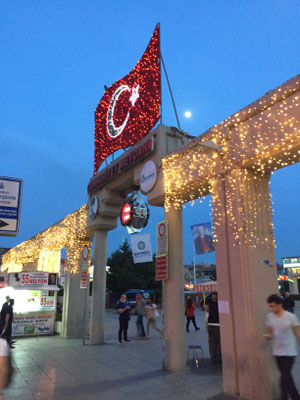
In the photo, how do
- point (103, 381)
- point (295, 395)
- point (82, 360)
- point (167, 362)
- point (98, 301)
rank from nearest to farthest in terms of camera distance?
1. point (295, 395)
2. point (103, 381)
3. point (167, 362)
4. point (82, 360)
5. point (98, 301)

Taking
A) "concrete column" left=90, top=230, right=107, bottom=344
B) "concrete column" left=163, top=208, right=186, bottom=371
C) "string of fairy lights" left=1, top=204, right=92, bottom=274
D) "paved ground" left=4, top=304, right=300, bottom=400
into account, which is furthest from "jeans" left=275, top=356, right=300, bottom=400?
"string of fairy lights" left=1, top=204, right=92, bottom=274

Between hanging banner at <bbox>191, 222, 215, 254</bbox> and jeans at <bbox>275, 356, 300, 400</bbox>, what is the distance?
24.2 feet

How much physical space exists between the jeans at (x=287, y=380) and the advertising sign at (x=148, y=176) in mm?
5099

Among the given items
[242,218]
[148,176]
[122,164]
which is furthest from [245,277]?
[122,164]

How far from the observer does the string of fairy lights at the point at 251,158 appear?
5.19 metres

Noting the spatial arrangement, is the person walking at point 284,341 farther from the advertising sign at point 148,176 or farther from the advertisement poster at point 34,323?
the advertisement poster at point 34,323

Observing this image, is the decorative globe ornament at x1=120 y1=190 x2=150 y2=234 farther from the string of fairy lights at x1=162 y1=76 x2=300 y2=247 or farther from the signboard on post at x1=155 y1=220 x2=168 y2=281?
the string of fairy lights at x1=162 y1=76 x2=300 y2=247

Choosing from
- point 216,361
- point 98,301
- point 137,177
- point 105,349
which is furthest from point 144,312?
point 137,177

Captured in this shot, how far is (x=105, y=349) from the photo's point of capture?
9.77m

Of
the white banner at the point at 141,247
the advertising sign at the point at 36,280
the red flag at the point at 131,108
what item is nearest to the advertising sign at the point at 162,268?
the red flag at the point at 131,108

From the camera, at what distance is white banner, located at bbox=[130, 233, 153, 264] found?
1270cm

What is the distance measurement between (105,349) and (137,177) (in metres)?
5.37

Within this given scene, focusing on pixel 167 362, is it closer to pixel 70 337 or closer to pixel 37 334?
pixel 70 337

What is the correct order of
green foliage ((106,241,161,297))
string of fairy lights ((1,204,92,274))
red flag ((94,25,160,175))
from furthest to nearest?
green foliage ((106,241,161,297))
string of fairy lights ((1,204,92,274))
red flag ((94,25,160,175))
